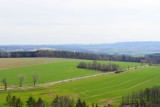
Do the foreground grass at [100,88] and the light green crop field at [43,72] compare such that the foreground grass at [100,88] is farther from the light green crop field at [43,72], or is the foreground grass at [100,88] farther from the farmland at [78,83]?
the light green crop field at [43,72]

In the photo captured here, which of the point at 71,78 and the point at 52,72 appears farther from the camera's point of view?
the point at 52,72

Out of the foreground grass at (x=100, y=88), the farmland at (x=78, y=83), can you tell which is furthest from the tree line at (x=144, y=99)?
the farmland at (x=78, y=83)

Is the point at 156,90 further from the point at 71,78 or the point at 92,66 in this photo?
the point at 92,66

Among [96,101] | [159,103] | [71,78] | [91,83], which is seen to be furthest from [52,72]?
[159,103]

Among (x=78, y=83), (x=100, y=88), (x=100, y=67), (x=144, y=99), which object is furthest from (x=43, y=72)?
(x=144, y=99)

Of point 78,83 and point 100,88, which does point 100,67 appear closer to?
point 78,83
